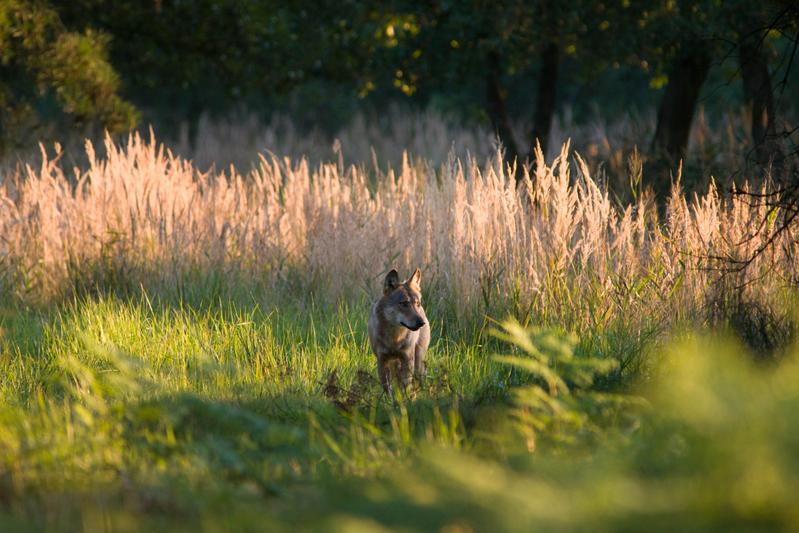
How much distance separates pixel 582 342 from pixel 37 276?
17.1ft

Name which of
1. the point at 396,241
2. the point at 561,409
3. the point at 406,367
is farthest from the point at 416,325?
the point at 396,241

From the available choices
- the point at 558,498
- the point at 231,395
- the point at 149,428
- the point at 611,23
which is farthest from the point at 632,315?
the point at 611,23

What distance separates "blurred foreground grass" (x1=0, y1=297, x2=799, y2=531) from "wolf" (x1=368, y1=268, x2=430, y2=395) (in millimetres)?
208

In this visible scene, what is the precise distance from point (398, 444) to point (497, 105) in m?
13.3

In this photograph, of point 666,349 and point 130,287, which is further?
point 130,287

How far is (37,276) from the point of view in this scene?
10.0 m

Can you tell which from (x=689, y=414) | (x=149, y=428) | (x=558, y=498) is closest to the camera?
(x=558, y=498)

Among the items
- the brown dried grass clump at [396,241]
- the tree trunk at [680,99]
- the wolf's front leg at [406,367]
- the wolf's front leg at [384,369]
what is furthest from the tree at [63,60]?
the wolf's front leg at [406,367]

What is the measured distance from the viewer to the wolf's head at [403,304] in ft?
22.8

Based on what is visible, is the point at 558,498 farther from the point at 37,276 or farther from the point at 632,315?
the point at 37,276

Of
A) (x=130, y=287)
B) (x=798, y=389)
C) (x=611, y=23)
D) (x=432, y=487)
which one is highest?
(x=611, y=23)

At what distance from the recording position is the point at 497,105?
59.4 ft

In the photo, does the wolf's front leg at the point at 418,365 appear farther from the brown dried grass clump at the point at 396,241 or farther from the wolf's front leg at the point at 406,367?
the brown dried grass clump at the point at 396,241

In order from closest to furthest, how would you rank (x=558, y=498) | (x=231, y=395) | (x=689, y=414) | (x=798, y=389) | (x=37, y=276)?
(x=558, y=498)
(x=689, y=414)
(x=798, y=389)
(x=231, y=395)
(x=37, y=276)
